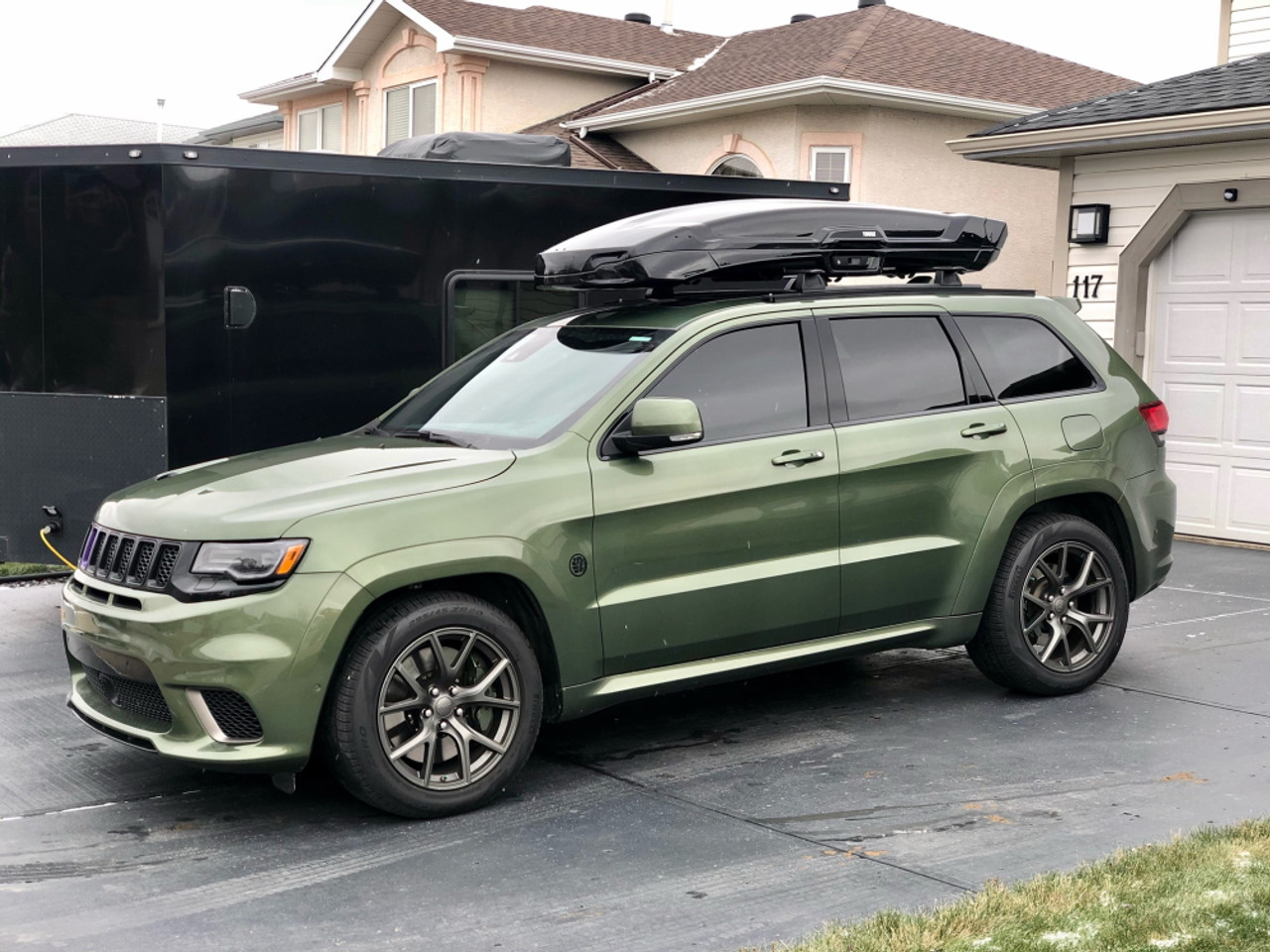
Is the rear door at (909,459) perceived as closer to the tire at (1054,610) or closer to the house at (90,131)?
the tire at (1054,610)

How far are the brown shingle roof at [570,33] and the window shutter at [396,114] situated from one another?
174 cm

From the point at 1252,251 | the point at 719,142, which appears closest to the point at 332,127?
the point at 719,142

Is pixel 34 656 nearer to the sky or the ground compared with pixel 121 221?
nearer to the ground

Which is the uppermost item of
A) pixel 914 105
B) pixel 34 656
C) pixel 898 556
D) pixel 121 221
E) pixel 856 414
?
pixel 914 105

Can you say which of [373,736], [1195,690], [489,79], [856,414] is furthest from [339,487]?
[489,79]

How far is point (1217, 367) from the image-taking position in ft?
39.0

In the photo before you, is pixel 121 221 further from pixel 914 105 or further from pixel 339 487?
pixel 914 105

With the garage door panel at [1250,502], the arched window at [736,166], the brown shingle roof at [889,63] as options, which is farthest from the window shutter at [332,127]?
the garage door panel at [1250,502]

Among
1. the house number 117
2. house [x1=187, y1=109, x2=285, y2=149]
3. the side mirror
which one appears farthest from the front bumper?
house [x1=187, y1=109, x2=285, y2=149]

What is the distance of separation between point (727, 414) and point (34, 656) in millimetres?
4248

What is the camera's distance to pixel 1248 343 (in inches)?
459

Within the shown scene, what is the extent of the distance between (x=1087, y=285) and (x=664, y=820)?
351 inches

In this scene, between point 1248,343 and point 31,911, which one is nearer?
point 31,911

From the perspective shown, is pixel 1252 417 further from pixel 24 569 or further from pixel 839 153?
pixel 839 153
